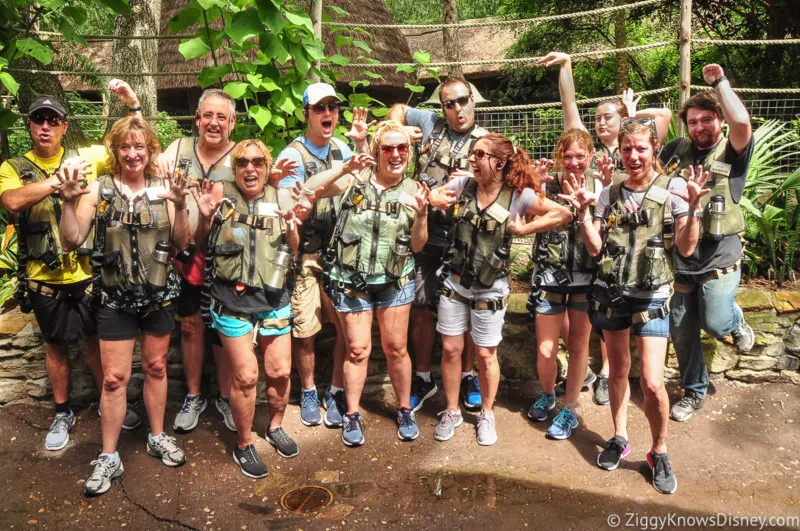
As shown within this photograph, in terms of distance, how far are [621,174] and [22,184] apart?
3.70 meters

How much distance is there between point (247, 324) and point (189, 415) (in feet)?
3.80

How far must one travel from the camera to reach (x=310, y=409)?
474 cm

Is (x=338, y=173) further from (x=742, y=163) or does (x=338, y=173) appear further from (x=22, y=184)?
(x=742, y=163)

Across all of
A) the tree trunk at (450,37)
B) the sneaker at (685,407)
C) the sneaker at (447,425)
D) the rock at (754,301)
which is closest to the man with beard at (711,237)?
the sneaker at (685,407)

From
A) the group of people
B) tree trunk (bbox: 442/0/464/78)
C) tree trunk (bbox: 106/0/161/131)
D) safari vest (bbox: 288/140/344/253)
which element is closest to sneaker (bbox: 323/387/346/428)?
the group of people

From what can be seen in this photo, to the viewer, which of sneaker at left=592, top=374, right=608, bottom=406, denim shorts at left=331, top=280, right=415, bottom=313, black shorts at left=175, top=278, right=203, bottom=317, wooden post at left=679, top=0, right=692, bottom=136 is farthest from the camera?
wooden post at left=679, top=0, right=692, bottom=136

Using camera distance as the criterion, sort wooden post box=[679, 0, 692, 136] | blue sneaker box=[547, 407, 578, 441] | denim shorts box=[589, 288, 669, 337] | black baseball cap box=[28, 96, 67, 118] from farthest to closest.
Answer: wooden post box=[679, 0, 692, 136]
blue sneaker box=[547, 407, 578, 441]
black baseball cap box=[28, 96, 67, 118]
denim shorts box=[589, 288, 669, 337]

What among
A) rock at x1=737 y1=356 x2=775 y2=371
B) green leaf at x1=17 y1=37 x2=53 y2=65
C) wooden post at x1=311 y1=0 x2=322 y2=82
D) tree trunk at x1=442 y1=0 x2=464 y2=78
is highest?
tree trunk at x1=442 y1=0 x2=464 y2=78

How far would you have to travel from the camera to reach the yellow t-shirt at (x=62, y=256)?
4066 millimetres

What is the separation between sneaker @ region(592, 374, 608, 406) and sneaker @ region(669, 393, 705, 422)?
0.47 metres

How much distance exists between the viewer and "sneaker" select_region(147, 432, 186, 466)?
4195mm

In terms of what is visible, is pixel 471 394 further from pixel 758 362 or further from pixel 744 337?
pixel 758 362

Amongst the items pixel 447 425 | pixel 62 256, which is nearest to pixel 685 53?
pixel 447 425

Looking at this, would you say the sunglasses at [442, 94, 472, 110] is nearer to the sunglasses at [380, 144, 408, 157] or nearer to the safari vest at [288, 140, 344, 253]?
the sunglasses at [380, 144, 408, 157]
